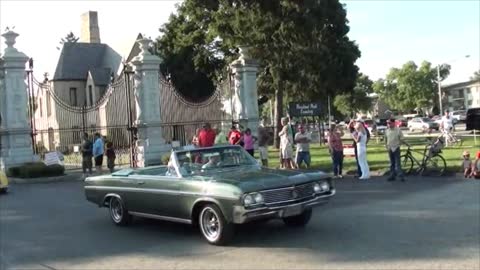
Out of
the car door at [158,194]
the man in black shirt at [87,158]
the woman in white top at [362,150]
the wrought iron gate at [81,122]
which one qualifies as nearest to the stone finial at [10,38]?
the wrought iron gate at [81,122]

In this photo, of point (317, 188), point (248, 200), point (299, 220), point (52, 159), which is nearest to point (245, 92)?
point (52, 159)

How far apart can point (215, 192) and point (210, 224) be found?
1.93 feet

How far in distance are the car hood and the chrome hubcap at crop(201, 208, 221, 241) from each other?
482mm

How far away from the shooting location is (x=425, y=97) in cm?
12081

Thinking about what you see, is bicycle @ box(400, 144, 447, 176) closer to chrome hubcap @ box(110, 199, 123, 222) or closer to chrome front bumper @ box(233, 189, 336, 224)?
chrome front bumper @ box(233, 189, 336, 224)

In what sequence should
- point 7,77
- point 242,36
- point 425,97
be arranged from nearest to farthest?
point 7,77 → point 242,36 → point 425,97

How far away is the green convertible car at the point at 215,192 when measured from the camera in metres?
8.48

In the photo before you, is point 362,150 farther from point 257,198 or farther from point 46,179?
point 46,179

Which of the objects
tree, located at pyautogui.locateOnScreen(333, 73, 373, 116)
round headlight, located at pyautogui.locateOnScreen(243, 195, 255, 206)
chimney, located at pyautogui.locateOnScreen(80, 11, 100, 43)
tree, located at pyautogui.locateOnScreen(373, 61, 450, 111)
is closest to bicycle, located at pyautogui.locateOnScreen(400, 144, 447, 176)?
round headlight, located at pyautogui.locateOnScreen(243, 195, 255, 206)

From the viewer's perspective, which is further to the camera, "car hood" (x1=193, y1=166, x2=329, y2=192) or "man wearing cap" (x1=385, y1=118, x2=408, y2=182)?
"man wearing cap" (x1=385, y1=118, x2=408, y2=182)

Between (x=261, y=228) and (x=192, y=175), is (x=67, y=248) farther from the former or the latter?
(x=261, y=228)

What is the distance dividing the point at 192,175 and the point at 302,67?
26.4 meters

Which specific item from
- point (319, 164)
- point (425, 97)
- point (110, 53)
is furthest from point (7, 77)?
point (425, 97)

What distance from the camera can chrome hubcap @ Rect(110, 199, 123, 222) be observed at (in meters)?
10.8
